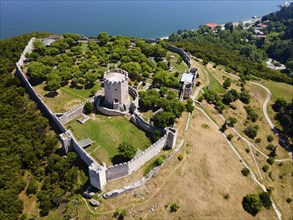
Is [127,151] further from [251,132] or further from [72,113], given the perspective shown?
[251,132]

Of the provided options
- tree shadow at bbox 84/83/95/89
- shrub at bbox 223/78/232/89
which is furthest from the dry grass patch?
tree shadow at bbox 84/83/95/89

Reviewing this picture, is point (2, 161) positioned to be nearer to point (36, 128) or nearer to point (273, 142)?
point (36, 128)

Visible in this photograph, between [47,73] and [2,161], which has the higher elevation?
[47,73]

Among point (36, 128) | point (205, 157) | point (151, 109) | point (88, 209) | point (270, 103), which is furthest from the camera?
point (270, 103)

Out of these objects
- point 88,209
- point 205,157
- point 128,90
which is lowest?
point 88,209

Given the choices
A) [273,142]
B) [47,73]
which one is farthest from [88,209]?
[273,142]

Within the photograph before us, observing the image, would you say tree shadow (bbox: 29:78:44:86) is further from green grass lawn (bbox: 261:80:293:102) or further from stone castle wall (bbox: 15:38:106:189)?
green grass lawn (bbox: 261:80:293:102)
